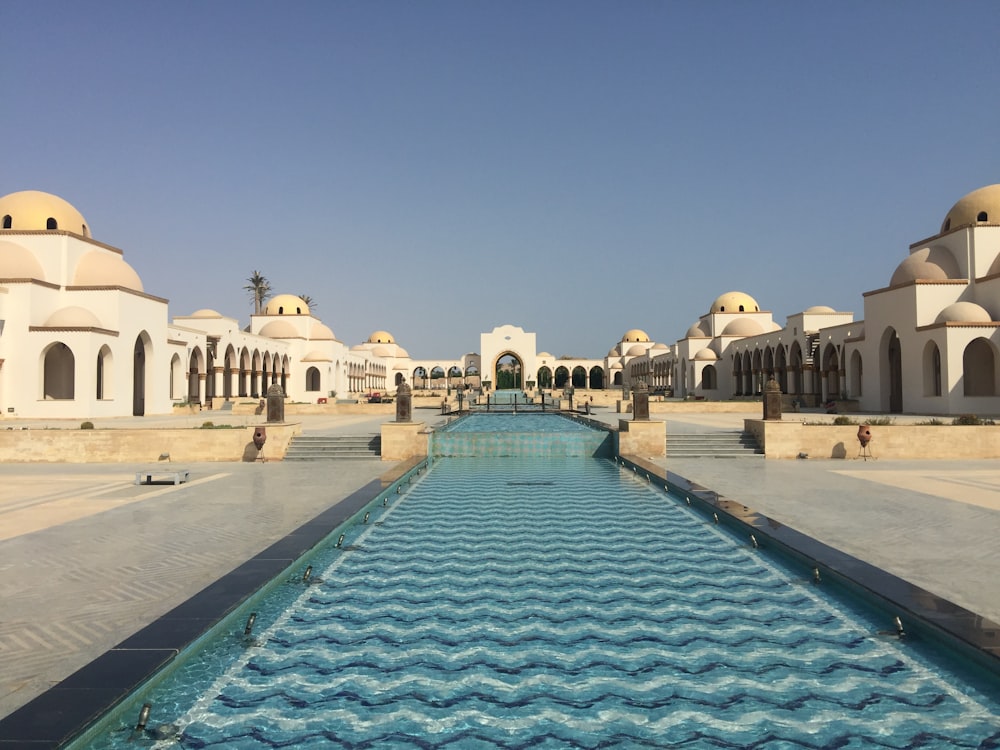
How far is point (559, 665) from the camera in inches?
143

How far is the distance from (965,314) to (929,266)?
10.8 feet

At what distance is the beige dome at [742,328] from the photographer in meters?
45.0

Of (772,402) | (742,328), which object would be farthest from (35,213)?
(742,328)

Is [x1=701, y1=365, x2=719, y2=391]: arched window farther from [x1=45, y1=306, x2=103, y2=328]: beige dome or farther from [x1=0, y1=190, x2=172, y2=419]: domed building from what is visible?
[x1=45, y1=306, x2=103, y2=328]: beige dome

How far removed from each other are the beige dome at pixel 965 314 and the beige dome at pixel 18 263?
3220 cm

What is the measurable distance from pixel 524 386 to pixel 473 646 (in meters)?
50.9

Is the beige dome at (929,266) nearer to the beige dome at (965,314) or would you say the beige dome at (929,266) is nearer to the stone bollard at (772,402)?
the beige dome at (965,314)

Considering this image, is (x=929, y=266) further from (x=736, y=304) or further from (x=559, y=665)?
(x=559, y=665)

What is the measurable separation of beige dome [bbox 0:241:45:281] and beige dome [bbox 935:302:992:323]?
106 ft

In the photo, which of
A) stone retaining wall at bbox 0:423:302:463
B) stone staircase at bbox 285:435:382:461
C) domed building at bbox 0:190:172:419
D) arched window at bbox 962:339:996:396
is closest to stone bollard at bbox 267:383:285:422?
stone retaining wall at bbox 0:423:302:463

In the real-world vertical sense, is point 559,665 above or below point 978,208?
below

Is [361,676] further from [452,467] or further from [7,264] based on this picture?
[7,264]

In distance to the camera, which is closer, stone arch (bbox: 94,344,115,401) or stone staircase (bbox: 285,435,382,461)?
stone staircase (bbox: 285,435,382,461)

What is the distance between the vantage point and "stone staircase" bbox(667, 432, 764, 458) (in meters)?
13.5
